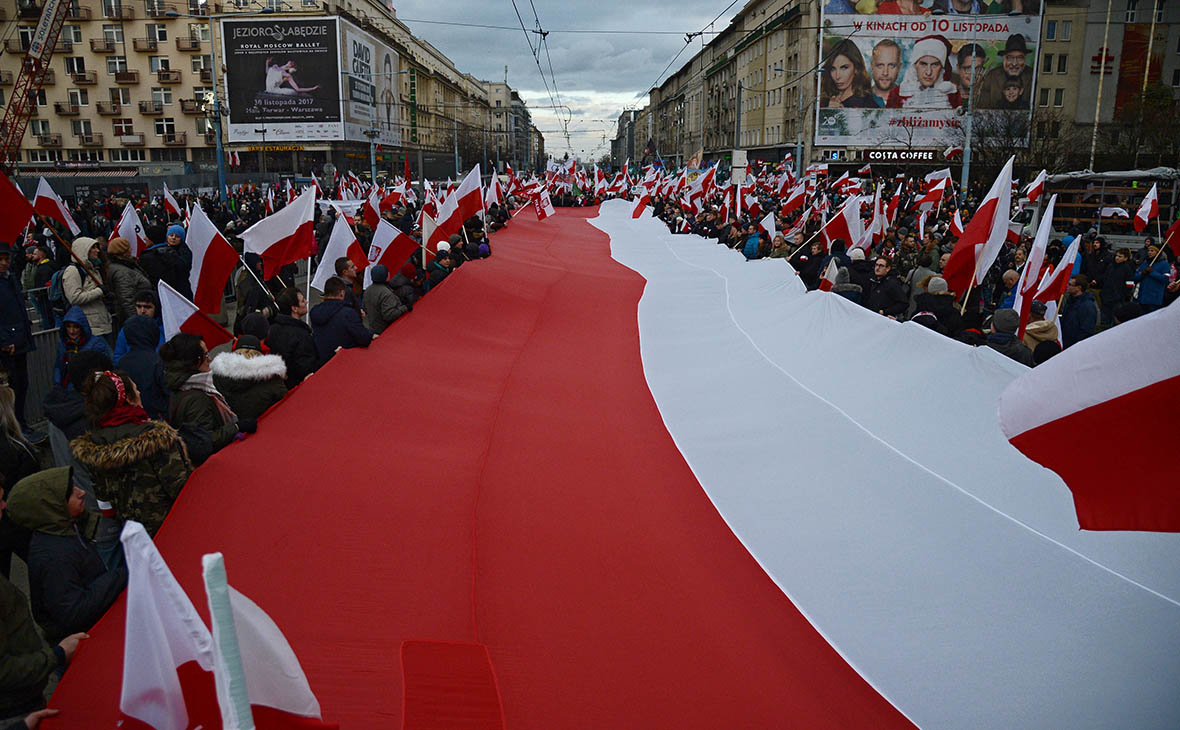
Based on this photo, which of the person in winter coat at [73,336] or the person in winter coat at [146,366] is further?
the person in winter coat at [73,336]

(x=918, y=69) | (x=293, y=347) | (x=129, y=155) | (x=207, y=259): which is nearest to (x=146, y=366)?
(x=293, y=347)

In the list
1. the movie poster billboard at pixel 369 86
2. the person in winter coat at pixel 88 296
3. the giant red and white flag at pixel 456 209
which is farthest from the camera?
the movie poster billboard at pixel 369 86

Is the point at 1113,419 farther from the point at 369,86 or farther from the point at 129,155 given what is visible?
the point at 129,155

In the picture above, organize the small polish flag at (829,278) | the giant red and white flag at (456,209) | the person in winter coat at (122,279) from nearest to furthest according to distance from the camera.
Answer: the person in winter coat at (122,279)
the small polish flag at (829,278)
the giant red and white flag at (456,209)

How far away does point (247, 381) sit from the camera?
5.98m

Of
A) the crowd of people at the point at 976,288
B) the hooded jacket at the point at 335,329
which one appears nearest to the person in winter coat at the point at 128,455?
the hooded jacket at the point at 335,329

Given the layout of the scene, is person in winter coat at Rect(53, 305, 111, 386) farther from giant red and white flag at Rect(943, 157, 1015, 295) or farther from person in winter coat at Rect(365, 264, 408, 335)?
giant red and white flag at Rect(943, 157, 1015, 295)

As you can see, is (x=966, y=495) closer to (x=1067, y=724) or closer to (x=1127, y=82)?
(x=1067, y=724)

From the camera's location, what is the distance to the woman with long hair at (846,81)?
64.4 meters

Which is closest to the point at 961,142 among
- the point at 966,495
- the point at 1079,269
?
the point at 1079,269

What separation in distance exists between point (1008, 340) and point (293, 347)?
6.09 m

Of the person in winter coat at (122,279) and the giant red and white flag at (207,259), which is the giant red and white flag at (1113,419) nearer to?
the giant red and white flag at (207,259)

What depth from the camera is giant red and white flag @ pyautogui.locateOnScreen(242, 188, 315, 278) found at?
30.4 ft

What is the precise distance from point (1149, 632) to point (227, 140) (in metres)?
75.4
